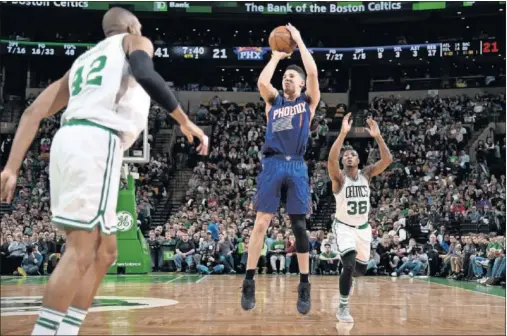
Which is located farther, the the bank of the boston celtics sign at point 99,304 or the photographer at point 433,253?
the photographer at point 433,253

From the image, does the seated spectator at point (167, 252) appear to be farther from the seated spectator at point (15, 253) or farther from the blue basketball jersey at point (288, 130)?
the blue basketball jersey at point (288, 130)

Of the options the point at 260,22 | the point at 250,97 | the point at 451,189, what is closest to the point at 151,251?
the point at 451,189

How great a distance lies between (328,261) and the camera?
16.2 meters

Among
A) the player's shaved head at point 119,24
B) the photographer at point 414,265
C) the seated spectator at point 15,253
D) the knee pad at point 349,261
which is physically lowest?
the photographer at point 414,265

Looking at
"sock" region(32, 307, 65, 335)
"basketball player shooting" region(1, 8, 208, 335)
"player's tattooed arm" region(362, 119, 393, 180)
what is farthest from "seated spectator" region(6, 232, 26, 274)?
"sock" region(32, 307, 65, 335)

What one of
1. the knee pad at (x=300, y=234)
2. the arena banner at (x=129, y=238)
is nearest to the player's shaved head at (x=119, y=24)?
the knee pad at (x=300, y=234)

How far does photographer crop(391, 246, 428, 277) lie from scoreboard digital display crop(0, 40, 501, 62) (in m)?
12.2

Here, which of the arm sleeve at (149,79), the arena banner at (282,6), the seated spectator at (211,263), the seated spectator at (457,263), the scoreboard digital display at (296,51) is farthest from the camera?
the scoreboard digital display at (296,51)

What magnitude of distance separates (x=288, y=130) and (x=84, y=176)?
2897mm

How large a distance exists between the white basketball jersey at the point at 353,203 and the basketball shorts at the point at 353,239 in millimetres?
66

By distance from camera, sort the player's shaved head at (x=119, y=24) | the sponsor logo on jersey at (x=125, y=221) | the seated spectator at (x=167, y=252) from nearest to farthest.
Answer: the player's shaved head at (x=119, y=24) → the sponsor logo on jersey at (x=125, y=221) → the seated spectator at (x=167, y=252)

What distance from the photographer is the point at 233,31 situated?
97.1 ft

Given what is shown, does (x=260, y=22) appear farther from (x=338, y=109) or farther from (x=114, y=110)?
(x=114, y=110)

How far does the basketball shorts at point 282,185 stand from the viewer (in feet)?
18.3
